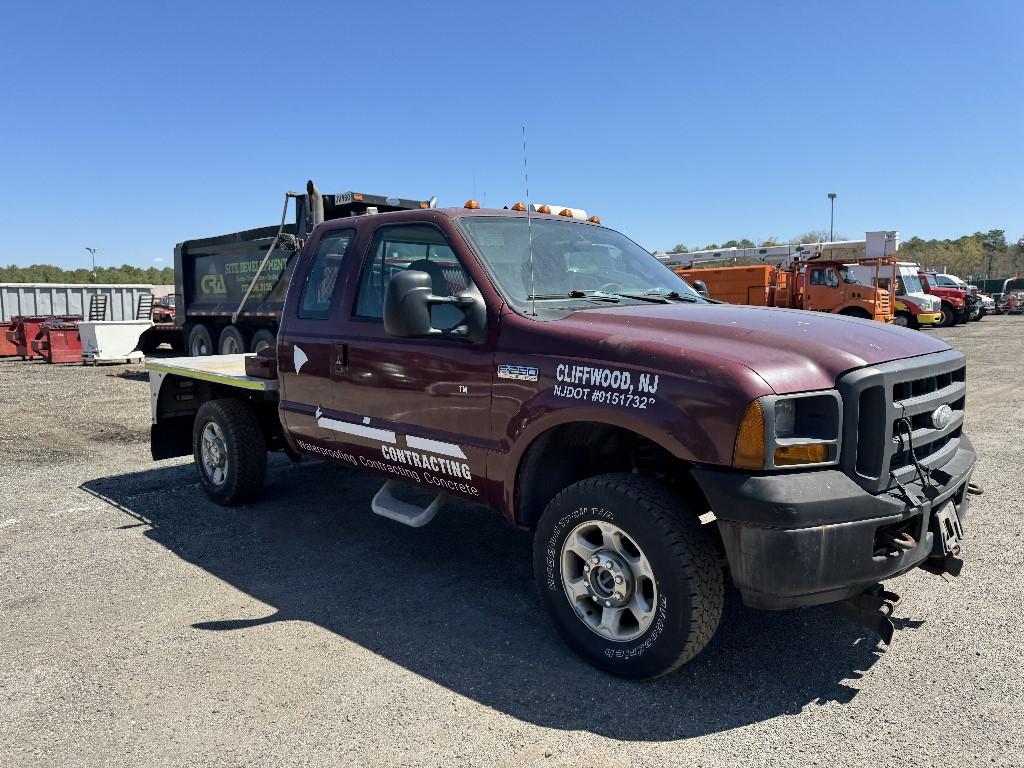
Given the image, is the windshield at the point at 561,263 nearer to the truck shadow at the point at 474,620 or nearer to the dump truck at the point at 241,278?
the truck shadow at the point at 474,620

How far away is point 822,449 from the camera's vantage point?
2.87 metres

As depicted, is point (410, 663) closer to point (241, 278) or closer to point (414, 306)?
point (414, 306)

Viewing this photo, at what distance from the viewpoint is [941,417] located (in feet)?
10.8

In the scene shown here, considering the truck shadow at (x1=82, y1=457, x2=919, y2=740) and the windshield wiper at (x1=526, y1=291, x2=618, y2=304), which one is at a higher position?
the windshield wiper at (x1=526, y1=291, x2=618, y2=304)

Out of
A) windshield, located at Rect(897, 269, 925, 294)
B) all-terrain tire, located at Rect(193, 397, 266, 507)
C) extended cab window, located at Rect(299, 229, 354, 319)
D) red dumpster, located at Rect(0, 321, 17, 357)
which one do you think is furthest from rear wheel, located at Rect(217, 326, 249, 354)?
windshield, located at Rect(897, 269, 925, 294)

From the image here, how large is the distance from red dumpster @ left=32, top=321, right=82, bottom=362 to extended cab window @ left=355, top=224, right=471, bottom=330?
17070 millimetres

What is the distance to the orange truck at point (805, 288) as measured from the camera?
2288cm

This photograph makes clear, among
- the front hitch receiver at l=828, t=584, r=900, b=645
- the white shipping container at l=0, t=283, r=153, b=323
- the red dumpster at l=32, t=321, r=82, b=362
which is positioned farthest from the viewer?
the white shipping container at l=0, t=283, r=153, b=323

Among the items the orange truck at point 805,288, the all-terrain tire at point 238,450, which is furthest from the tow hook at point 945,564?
the orange truck at point 805,288

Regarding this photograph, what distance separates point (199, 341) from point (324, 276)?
12.5 m

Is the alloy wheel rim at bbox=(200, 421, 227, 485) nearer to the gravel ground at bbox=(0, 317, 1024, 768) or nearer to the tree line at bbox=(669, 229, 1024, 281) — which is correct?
the gravel ground at bbox=(0, 317, 1024, 768)

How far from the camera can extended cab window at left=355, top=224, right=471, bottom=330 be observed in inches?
155

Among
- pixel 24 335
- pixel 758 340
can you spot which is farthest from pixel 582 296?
pixel 24 335

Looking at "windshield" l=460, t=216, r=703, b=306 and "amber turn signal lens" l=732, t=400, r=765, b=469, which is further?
"windshield" l=460, t=216, r=703, b=306
